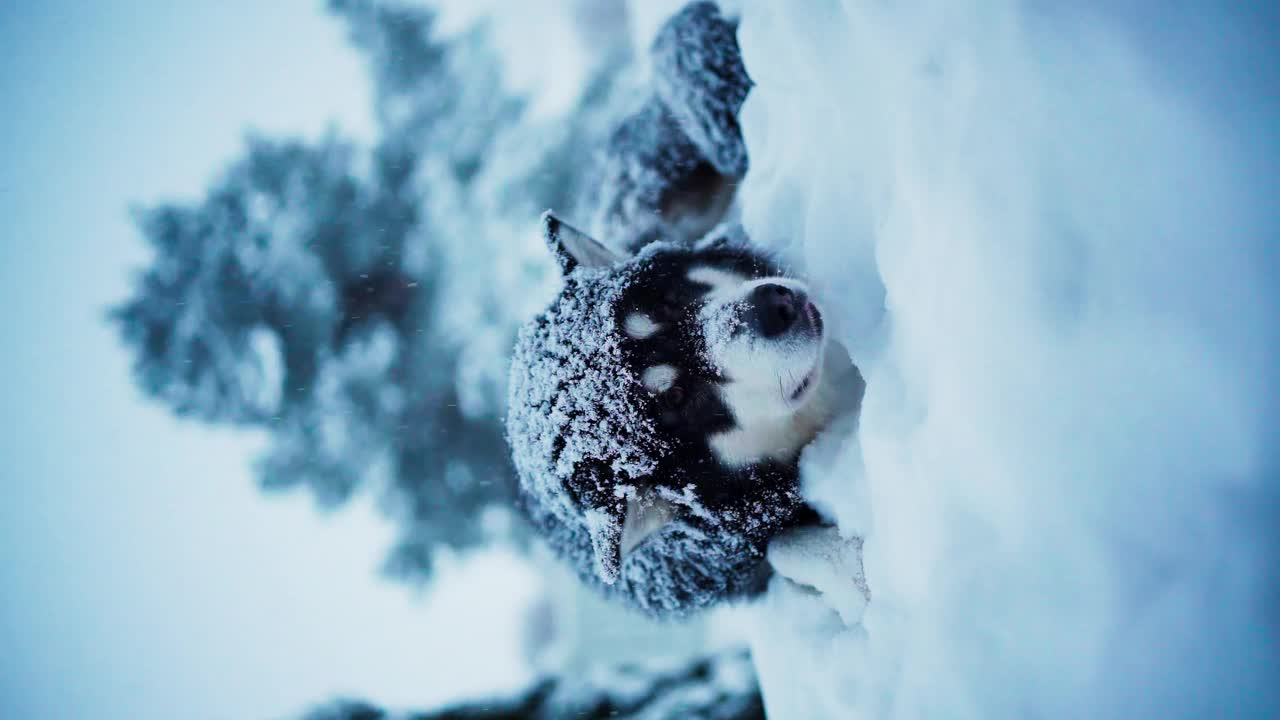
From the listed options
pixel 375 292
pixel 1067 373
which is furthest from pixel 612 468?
pixel 375 292

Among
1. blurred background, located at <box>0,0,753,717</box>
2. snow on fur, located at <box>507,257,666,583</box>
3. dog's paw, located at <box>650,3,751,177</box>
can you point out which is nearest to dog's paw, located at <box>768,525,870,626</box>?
snow on fur, located at <box>507,257,666,583</box>

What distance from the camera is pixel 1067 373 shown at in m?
1.16

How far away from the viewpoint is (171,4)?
154 inches

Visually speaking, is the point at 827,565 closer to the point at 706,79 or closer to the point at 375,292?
the point at 706,79

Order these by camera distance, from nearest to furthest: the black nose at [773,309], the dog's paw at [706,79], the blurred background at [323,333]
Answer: the black nose at [773,309] < the dog's paw at [706,79] < the blurred background at [323,333]

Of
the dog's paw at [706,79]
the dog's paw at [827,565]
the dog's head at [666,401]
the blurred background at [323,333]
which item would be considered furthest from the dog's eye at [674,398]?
the dog's paw at [706,79]

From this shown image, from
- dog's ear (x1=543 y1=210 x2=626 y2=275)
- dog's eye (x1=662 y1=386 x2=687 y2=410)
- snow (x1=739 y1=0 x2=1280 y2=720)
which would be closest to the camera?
snow (x1=739 y1=0 x2=1280 y2=720)

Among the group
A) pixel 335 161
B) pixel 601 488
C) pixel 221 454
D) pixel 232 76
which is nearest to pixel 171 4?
pixel 232 76

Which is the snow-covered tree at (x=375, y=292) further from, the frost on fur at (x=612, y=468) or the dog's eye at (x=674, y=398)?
the dog's eye at (x=674, y=398)

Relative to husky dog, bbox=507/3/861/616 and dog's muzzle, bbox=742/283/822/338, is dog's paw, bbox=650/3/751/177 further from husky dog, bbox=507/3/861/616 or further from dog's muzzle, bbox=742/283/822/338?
dog's muzzle, bbox=742/283/822/338

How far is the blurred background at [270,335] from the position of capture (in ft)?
12.2

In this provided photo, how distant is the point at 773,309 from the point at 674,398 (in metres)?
0.44

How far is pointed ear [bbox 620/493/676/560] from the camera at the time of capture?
1890 millimetres

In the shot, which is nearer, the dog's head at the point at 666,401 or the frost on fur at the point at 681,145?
the dog's head at the point at 666,401
